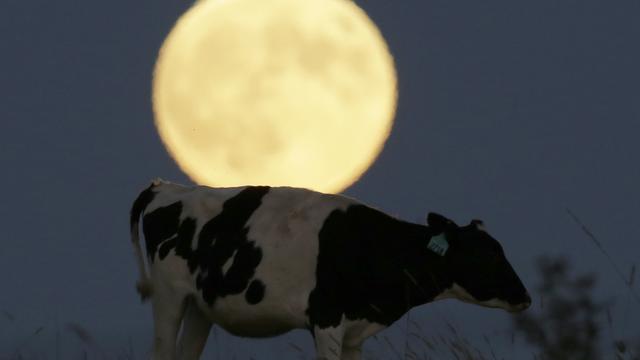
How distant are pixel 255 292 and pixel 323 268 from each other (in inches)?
29.2

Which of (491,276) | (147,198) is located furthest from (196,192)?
(491,276)

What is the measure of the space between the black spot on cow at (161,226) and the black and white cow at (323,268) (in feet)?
0.93

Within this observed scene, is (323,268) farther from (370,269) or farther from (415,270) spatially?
(415,270)

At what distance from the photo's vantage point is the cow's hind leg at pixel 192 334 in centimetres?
1262

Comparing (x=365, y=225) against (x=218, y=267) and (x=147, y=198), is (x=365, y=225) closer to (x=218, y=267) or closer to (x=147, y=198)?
(x=218, y=267)

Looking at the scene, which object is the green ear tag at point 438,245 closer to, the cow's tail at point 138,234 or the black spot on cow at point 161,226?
the black spot on cow at point 161,226

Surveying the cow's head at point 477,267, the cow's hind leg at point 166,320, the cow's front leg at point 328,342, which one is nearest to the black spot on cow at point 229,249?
the cow's hind leg at point 166,320

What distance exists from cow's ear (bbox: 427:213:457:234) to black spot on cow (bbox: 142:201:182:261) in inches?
110

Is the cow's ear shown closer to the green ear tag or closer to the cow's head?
the cow's head

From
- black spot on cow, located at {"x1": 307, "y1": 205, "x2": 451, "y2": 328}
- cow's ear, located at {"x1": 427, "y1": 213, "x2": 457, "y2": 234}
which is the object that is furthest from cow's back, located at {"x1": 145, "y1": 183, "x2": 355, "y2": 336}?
cow's ear, located at {"x1": 427, "y1": 213, "x2": 457, "y2": 234}

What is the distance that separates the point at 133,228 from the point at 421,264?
3.65m

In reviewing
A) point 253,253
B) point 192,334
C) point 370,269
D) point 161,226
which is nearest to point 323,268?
point 370,269

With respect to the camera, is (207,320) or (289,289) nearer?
(289,289)

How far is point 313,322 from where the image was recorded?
1077cm
